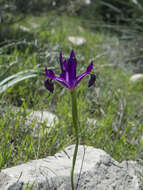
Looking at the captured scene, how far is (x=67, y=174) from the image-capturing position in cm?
133

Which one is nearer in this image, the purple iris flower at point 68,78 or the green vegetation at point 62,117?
the purple iris flower at point 68,78

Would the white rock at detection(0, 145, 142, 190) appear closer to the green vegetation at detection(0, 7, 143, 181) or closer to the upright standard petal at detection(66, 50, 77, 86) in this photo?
the green vegetation at detection(0, 7, 143, 181)

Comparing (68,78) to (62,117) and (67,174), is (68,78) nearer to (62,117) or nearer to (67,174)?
(67,174)

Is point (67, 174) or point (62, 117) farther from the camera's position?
point (62, 117)

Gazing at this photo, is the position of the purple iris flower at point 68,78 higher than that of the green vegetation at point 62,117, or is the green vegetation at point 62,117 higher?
the purple iris flower at point 68,78

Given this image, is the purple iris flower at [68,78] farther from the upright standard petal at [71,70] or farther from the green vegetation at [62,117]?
the green vegetation at [62,117]

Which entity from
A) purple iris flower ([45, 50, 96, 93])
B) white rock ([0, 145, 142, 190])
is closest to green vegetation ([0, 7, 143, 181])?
white rock ([0, 145, 142, 190])

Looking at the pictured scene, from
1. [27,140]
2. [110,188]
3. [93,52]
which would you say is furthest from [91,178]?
[93,52]

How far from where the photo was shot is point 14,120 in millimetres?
1797

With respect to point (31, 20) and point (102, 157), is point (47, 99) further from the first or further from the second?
point (31, 20)

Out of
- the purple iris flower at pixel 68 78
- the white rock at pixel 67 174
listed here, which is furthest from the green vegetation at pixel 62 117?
the purple iris flower at pixel 68 78

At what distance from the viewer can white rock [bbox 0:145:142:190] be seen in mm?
1241

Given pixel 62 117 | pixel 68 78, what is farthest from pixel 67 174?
pixel 62 117

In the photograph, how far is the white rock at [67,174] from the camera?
4.07ft
